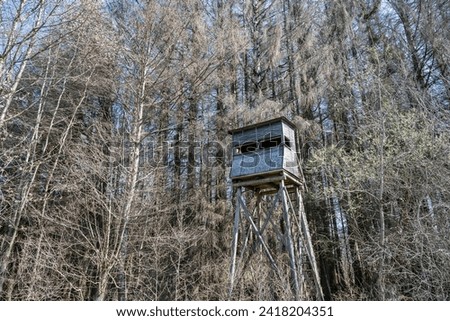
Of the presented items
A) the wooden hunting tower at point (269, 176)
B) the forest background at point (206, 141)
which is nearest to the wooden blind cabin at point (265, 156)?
the wooden hunting tower at point (269, 176)

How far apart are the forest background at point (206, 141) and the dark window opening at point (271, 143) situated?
4.67 ft

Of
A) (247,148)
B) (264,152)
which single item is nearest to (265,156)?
(264,152)

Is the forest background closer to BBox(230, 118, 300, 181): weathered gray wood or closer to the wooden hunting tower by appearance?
the wooden hunting tower

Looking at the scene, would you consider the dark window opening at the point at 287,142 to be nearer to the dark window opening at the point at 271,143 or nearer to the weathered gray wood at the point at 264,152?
the weathered gray wood at the point at 264,152

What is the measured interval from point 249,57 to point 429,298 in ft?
28.6

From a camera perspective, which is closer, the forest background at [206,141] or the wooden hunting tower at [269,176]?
the forest background at [206,141]

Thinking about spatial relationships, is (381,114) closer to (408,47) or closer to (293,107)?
(293,107)

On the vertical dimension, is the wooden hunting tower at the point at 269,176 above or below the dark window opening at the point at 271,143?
below

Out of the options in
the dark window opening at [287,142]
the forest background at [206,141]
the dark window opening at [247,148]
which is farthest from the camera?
the dark window opening at [247,148]

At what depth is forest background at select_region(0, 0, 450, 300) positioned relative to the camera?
6441 millimetres

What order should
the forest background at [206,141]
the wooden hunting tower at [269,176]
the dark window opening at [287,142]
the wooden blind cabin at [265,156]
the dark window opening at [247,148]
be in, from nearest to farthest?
the forest background at [206,141] < the wooden hunting tower at [269,176] < the wooden blind cabin at [265,156] < the dark window opening at [287,142] < the dark window opening at [247,148]

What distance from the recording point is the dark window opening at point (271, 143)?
7.22 meters
